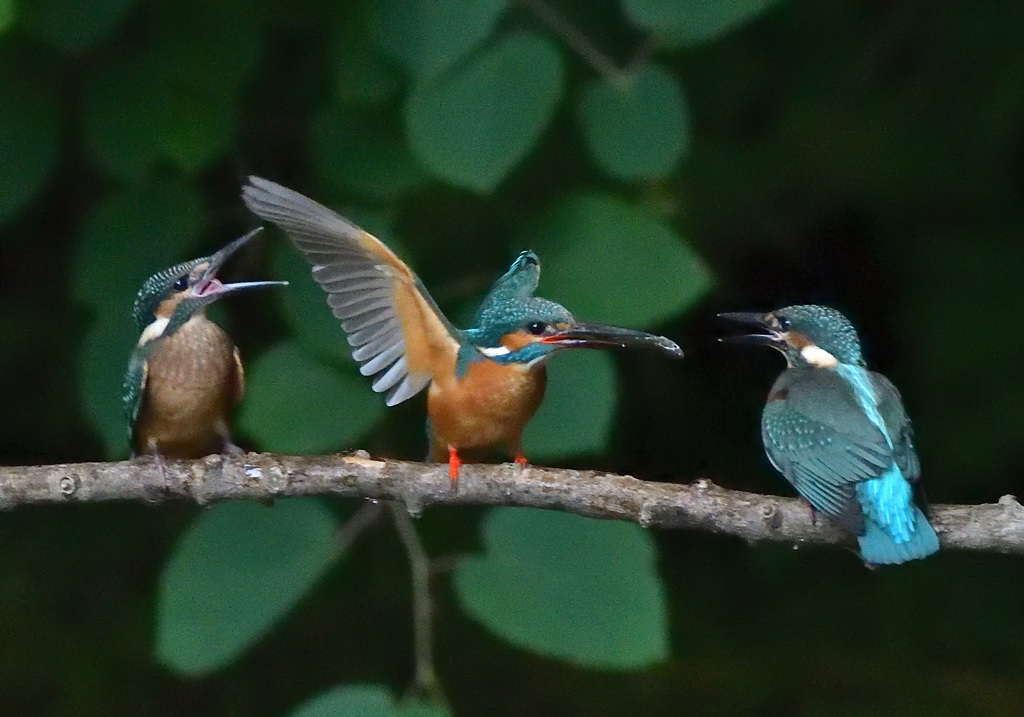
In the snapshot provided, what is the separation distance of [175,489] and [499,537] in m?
0.44

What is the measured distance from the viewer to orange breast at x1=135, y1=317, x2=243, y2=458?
1.84 metres

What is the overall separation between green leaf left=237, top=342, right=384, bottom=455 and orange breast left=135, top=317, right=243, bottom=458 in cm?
4

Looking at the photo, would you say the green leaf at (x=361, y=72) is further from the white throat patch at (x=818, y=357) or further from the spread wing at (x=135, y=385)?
the white throat patch at (x=818, y=357)

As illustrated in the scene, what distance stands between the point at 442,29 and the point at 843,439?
0.71 m

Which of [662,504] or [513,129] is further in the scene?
[513,129]

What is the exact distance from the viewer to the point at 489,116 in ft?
5.73

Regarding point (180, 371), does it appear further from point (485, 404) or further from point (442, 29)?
point (442, 29)

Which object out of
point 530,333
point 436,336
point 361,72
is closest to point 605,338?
point 530,333

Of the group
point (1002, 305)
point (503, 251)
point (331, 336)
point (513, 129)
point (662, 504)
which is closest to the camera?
point (662, 504)

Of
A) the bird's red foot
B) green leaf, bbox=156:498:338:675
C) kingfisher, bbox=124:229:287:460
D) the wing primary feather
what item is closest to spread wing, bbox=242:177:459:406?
the wing primary feather

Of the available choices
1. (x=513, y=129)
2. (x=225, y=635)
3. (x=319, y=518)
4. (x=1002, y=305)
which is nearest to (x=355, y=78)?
(x=513, y=129)

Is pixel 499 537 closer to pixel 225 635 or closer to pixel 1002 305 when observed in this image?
pixel 225 635

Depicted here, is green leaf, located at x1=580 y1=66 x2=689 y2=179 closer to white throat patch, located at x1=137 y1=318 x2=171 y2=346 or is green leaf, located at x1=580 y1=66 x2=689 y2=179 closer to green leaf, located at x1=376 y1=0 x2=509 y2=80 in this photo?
green leaf, located at x1=376 y1=0 x2=509 y2=80

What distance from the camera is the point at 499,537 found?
5.93 ft
